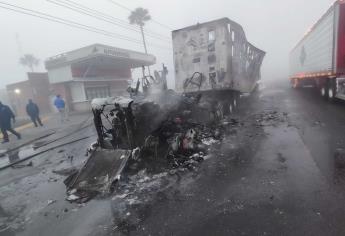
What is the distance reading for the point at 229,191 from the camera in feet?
14.5

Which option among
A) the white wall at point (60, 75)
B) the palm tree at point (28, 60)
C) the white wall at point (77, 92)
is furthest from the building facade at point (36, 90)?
the palm tree at point (28, 60)

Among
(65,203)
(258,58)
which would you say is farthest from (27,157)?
(258,58)

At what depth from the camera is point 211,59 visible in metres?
10.6

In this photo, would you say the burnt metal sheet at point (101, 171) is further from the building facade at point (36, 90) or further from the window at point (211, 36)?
the building facade at point (36, 90)

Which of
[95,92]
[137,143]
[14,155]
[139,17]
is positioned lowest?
[14,155]

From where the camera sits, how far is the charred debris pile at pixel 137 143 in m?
5.41

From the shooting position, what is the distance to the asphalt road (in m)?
3.49

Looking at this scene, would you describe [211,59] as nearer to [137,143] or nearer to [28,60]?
[137,143]

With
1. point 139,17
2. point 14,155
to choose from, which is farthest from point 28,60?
point 14,155

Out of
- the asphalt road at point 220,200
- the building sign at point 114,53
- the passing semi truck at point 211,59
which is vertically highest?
the building sign at point 114,53

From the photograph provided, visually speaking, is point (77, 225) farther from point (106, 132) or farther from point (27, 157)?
point (27, 157)

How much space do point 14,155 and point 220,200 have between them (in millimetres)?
8323

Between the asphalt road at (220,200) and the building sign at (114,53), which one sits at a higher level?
the building sign at (114,53)

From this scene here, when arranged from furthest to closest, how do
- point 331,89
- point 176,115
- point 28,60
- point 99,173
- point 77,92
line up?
1. point 28,60
2. point 77,92
3. point 331,89
4. point 176,115
5. point 99,173
